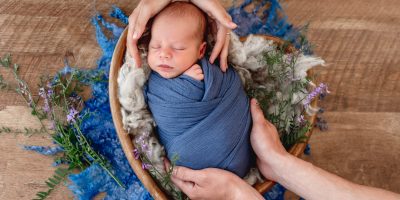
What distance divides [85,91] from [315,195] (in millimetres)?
699

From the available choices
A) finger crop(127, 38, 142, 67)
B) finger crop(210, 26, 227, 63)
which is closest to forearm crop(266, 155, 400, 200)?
finger crop(210, 26, 227, 63)

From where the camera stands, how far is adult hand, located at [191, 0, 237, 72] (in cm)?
98

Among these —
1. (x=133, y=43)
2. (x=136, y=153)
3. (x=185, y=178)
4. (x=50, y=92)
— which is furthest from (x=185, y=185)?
(x=50, y=92)

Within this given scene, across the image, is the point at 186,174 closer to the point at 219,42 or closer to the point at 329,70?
the point at 219,42

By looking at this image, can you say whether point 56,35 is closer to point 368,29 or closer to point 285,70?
point 285,70

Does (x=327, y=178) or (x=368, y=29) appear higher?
(x=368, y=29)

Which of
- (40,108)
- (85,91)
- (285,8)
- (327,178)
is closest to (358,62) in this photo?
(285,8)

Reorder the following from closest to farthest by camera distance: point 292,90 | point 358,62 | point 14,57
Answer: point 292,90 < point 14,57 < point 358,62

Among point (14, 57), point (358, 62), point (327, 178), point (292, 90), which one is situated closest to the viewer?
point (327, 178)

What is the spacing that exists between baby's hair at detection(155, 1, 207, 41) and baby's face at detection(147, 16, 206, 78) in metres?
0.01

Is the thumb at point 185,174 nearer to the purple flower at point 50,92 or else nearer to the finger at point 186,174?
the finger at point 186,174

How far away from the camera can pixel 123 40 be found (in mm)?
1051

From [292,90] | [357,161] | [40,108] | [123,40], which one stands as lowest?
[357,161]

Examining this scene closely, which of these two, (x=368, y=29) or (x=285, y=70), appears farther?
(x=368, y=29)
